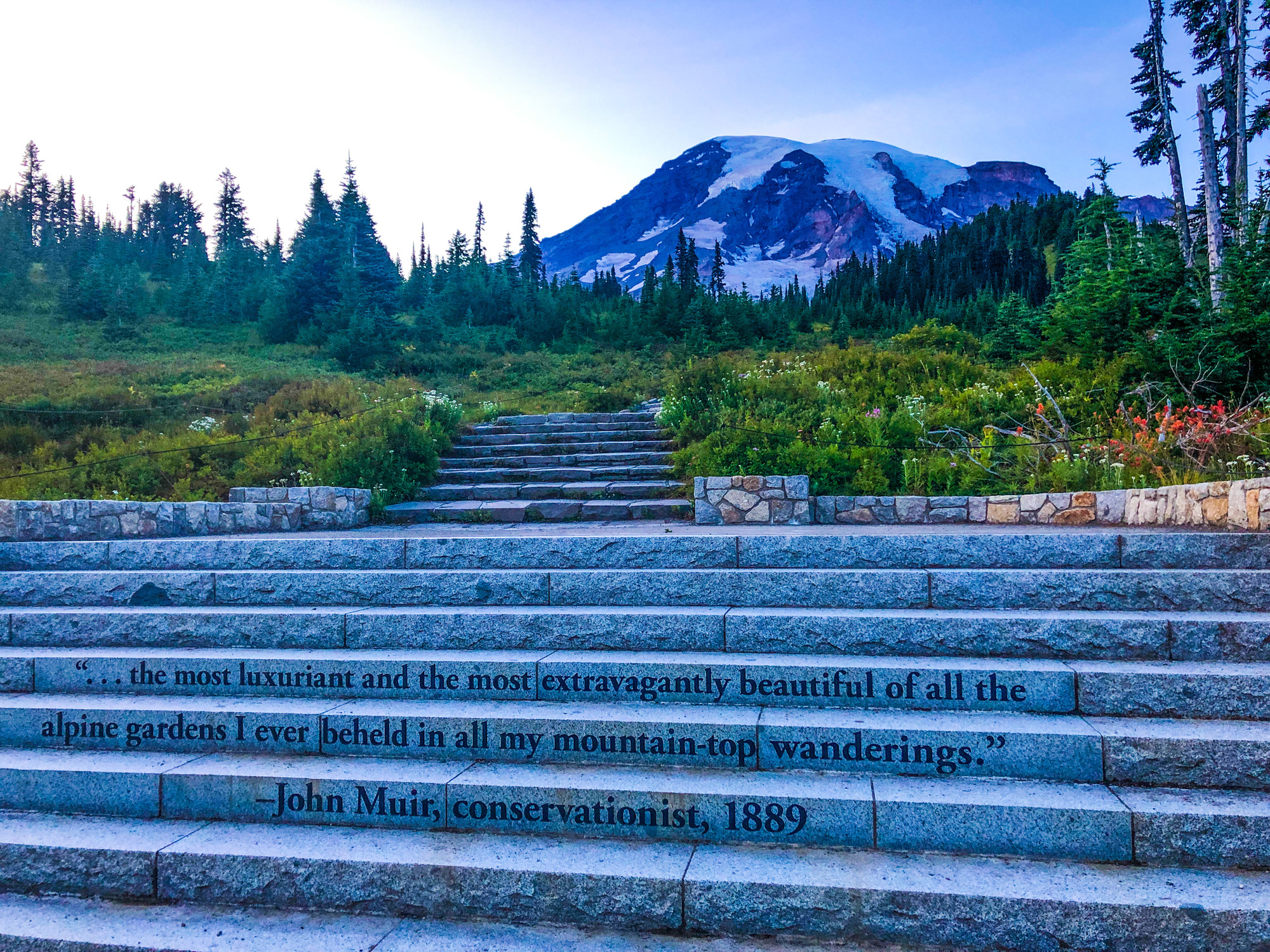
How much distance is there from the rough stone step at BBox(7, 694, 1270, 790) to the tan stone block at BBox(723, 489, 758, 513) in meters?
4.31

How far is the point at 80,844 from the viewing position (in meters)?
3.43

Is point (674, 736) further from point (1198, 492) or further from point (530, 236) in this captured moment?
point (530, 236)

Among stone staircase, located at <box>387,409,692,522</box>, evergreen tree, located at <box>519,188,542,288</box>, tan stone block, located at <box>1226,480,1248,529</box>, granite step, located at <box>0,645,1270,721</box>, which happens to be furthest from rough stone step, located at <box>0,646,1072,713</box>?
evergreen tree, located at <box>519,188,542,288</box>

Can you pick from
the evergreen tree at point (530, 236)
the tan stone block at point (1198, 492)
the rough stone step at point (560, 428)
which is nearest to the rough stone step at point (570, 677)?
the tan stone block at point (1198, 492)

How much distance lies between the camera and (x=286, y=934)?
9.96 feet

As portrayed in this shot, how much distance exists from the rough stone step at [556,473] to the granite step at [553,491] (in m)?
0.15

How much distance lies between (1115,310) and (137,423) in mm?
16131

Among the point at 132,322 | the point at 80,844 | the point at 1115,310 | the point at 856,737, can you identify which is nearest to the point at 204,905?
the point at 80,844

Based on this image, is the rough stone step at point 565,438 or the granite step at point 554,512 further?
the rough stone step at point 565,438

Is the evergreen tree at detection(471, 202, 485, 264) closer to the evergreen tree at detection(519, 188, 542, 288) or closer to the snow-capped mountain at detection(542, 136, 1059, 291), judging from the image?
the evergreen tree at detection(519, 188, 542, 288)

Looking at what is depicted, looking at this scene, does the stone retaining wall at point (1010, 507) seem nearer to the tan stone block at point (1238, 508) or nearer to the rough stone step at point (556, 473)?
the tan stone block at point (1238, 508)

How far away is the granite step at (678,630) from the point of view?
12.9 feet

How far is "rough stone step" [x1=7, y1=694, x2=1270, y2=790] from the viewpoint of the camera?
10.8 feet

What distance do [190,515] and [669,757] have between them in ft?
20.2
